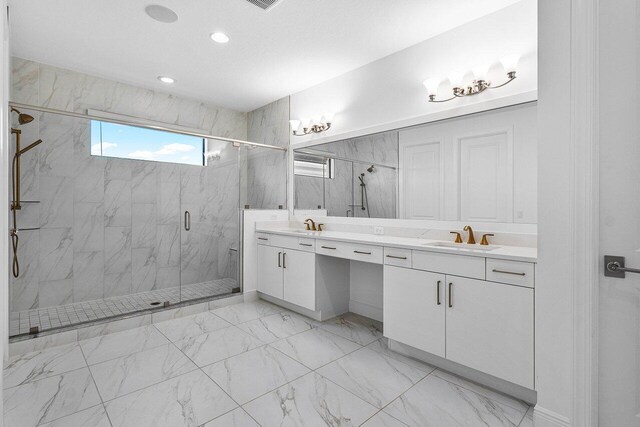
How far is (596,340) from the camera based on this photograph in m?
1.38

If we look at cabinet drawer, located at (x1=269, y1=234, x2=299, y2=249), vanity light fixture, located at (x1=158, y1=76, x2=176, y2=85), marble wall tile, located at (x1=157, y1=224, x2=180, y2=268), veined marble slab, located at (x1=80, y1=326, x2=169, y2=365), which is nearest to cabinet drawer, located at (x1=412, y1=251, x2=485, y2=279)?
cabinet drawer, located at (x1=269, y1=234, x2=299, y2=249)

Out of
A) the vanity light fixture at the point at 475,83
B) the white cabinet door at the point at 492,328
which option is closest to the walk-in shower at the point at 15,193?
the vanity light fixture at the point at 475,83

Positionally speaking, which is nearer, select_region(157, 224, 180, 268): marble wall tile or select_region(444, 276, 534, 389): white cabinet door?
select_region(444, 276, 534, 389): white cabinet door

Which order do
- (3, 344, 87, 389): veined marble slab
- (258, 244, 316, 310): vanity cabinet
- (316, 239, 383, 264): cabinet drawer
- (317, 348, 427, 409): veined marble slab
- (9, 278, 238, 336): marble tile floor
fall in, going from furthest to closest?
(258, 244, 316, 310): vanity cabinet
(9, 278, 238, 336): marble tile floor
(316, 239, 383, 264): cabinet drawer
(3, 344, 87, 389): veined marble slab
(317, 348, 427, 409): veined marble slab

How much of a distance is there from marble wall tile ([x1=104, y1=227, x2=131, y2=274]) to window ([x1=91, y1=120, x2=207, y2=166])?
802 mm

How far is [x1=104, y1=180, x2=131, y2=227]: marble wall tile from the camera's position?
3188 millimetres

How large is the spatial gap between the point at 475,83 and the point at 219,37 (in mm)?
2211

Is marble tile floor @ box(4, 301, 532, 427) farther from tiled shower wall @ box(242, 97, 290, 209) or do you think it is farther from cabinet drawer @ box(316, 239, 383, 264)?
tiled shower wall @ box(242, 97, 290, 209)

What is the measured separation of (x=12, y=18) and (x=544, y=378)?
4.35 metres

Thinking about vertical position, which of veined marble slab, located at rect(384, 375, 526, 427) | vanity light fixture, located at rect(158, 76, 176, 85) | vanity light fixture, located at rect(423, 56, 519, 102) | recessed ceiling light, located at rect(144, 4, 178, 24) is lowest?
veined marble slab, located at rect(384, 375, 526, 427)

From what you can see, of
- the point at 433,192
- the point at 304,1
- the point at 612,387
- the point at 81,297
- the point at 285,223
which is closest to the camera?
the point at 612,387

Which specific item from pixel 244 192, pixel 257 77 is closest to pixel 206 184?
pixel 244 192

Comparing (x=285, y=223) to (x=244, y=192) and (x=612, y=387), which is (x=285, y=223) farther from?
(x=612, y=387)

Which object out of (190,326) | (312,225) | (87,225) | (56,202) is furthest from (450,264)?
(56,202)
